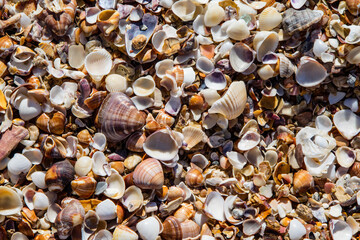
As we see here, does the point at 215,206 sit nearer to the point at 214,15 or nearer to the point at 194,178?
the point at 194,178

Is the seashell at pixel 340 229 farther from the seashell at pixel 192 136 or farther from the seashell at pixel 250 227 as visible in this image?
the seashell at pixel 192 136

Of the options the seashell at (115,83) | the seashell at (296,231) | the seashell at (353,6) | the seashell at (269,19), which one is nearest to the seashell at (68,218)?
the seashell at (115,83)

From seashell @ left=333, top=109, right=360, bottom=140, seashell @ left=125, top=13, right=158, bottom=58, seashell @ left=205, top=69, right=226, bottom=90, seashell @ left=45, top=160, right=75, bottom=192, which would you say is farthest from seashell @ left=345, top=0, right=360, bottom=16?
seashell @ left=45, top=160, right=75, bottom=192

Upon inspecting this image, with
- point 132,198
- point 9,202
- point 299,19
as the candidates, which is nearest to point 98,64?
point 132,198

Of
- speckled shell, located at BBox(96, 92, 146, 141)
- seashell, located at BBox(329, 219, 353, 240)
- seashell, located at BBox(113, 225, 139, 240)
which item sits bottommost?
seashell, located at BBox(329, 219, 353, 240)

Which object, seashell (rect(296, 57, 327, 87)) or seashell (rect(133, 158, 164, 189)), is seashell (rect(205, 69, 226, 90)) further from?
seashell (rect(133, 158, 164, 189))

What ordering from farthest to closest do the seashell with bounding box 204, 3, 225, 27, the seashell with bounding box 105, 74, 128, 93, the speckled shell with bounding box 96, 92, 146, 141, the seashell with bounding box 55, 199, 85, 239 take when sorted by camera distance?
the seashell with bounding box 204, 3, 225, 27
the seashell with bounding box 105, 74, 128, 93
the speckled shell with bounding box 96, 92, 146, 141
the seashell with bounding box 55, 199, 85, 239
